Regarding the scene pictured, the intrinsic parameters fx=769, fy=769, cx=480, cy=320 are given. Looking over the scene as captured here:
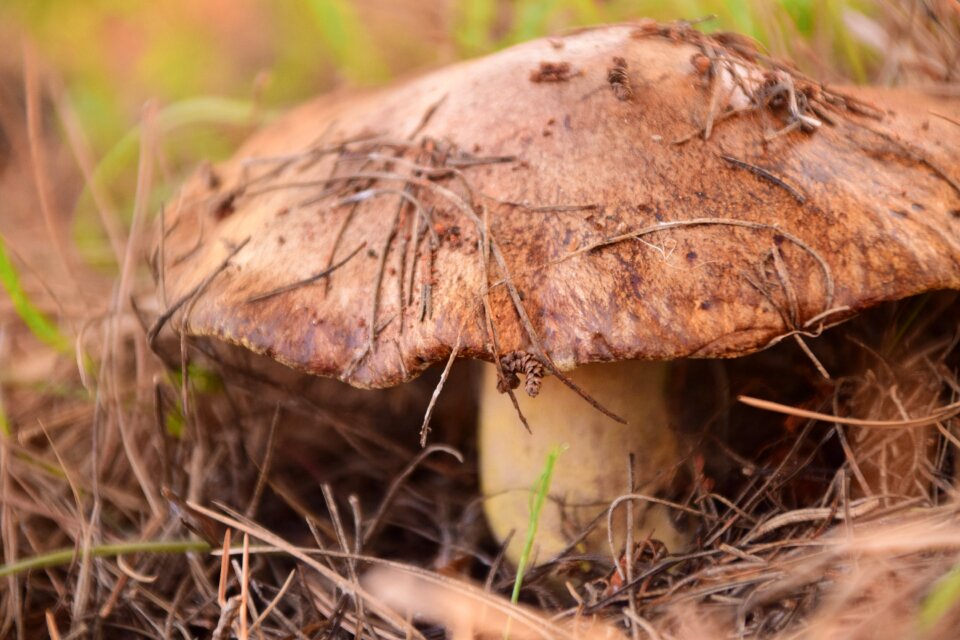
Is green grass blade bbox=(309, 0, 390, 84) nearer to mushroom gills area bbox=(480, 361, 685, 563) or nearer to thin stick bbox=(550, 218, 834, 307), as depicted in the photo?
mushroom gills area bbox=(480, 361, 685, 563)

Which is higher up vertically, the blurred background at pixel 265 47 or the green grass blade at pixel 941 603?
the blurred background at pixel 265 47

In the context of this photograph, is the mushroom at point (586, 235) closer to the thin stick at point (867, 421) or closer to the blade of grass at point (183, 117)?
the thin stick at point (867, 421)

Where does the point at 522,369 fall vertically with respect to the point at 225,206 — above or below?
below

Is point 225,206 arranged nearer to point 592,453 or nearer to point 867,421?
point 592,453

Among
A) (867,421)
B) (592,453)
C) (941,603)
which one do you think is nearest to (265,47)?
(592,453)

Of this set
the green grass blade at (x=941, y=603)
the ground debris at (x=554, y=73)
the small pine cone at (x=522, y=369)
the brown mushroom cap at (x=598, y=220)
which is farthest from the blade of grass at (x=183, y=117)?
the green grass blade at (x=941, y=603)

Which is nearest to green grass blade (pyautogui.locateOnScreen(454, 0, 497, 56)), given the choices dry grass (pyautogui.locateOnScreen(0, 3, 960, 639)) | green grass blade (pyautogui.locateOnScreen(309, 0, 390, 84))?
green grass blade (pyautogui.locateOnScreen(309, 0, 390, 84))
